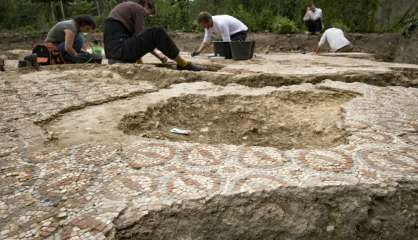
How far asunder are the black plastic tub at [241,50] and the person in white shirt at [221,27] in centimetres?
42

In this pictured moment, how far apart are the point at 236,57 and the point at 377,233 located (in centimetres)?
454

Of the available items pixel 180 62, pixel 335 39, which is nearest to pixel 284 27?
pixel 335 39

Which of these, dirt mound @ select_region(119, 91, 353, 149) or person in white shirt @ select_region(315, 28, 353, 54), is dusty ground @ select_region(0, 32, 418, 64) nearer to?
person in white shirt @ select_region(315, 28, 353, 54)

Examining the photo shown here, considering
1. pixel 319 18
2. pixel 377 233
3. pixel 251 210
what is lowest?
pixel 377 233

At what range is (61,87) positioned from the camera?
332 cm

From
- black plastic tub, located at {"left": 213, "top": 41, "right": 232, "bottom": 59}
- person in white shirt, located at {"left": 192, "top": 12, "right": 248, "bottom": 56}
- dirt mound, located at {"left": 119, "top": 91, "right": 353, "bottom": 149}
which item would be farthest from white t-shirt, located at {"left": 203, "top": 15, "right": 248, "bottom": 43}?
dirt mound, located at {"left": 119, "top": 91, "right": 353, "bottom": 149}

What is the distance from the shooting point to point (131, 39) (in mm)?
4168

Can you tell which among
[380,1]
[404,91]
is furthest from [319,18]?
[404,91]

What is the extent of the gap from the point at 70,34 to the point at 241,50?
2.51 m

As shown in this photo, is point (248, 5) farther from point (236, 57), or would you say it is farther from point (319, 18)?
point (236, 57)

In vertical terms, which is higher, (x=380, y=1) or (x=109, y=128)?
(x=380, y=1)

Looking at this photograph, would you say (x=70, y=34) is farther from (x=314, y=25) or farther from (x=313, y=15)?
(x=314, y=25)

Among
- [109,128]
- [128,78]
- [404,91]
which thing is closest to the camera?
[109,128]

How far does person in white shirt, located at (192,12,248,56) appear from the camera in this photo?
5719 mm
